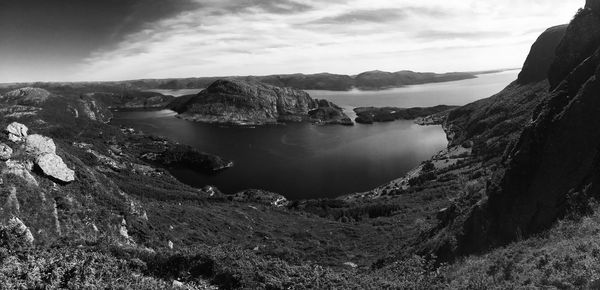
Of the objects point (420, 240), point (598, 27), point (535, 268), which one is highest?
point (598, 27)

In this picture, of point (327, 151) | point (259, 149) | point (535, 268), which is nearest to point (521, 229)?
point (535, 268)

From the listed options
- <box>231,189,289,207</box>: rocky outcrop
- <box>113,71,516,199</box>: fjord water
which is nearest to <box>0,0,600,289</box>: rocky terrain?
<box>231,189,289,207</box>: rocky outcrop

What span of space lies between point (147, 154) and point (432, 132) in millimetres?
147403

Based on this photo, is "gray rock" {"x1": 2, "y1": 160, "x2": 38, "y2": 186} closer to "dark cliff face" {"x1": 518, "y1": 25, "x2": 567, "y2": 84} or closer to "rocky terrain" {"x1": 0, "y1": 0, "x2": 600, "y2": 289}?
"rocky terrain" {"x1": 0, "y1": 0, "x2": 600, "y2": 289}

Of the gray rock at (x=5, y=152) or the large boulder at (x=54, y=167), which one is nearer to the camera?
the gray rock at (x=5, y=152)

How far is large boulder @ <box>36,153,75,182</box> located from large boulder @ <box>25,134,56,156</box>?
3.19 ft

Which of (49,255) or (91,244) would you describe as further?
(91,244)

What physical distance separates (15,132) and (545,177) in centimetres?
4286

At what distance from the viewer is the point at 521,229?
17703 mm

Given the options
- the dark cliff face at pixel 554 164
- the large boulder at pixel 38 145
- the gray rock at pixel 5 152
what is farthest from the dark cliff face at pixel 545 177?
the large boulder at pixel 38 145

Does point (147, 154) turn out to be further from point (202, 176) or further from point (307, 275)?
point (307, 275)

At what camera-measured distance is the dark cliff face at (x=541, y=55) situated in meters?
140

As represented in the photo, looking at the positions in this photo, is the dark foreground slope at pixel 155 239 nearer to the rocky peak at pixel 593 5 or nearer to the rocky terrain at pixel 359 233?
the rocky terrain at pixel 359 233

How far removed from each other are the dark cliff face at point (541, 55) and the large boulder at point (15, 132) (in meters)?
160
